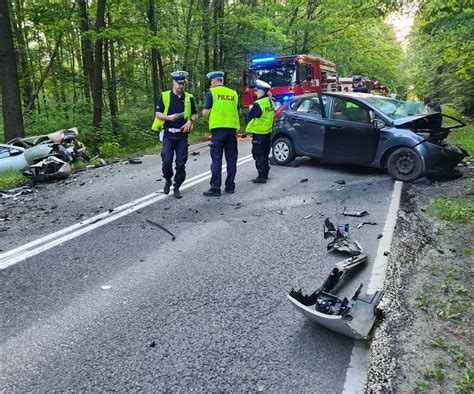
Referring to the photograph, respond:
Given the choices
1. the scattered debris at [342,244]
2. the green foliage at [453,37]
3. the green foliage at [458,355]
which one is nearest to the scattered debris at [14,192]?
the scattered debris at [342,244]

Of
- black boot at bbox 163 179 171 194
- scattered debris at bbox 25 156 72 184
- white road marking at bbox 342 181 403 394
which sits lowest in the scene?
scattered debris at bbox 25 156 72 184

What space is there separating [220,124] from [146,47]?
26.4 feet

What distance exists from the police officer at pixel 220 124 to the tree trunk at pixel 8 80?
6722 mm

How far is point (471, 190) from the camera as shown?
22.0ft

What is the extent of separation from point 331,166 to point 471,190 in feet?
10.5

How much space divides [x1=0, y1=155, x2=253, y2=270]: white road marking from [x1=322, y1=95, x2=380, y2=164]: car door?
361 centimetres

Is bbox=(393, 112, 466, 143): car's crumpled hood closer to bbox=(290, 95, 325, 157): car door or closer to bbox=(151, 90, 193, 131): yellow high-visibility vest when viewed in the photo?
bbox=(290, 95, 325, 157): car door

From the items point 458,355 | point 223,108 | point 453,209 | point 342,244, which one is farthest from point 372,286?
point 223,108

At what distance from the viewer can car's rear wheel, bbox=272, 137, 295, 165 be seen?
9359mm

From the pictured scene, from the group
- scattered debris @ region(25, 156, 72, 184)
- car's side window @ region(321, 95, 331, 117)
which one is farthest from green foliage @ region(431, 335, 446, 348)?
scattered debris @ region(25, 156, 72, 184)

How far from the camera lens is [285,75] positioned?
16.3 m

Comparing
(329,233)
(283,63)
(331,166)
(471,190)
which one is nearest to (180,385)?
(329,233)

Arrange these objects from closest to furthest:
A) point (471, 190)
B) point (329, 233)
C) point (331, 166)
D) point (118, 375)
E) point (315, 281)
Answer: point (118, 375) → point (315, 281) → point (329, 233) → point (471, 190) → point (331, 166)

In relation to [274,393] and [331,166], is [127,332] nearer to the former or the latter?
[274,393]
